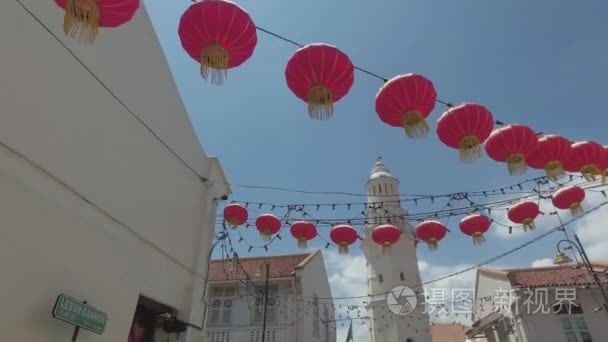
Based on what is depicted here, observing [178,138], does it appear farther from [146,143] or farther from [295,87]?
[295,87]

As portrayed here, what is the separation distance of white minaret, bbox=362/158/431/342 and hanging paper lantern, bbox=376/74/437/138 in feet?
73.8

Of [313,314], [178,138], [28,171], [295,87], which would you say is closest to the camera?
[295,87]

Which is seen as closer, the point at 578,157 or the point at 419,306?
the point at 578,157

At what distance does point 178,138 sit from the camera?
9438mm

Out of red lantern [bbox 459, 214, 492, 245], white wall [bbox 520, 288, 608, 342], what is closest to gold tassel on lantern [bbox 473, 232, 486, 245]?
red lantern [bbox 459, 214, 492, 245]

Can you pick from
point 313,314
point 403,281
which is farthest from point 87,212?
point 403,281

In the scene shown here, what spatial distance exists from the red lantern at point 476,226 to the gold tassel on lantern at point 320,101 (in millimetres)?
6657

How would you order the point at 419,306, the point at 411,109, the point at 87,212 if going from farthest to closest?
the point at 419,306
the point at 87,212
the point at 411,109

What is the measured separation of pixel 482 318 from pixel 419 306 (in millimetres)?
5561

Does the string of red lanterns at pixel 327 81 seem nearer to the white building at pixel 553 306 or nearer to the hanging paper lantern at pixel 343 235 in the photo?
the hanging paper lantern at pixel 343 235

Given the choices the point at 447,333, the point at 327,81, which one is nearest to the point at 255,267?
the point at 327,81

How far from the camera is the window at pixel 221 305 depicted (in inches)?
690

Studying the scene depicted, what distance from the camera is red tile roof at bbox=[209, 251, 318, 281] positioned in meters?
18.6

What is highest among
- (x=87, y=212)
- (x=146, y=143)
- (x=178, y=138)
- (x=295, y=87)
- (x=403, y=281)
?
(x=403, y=281)
